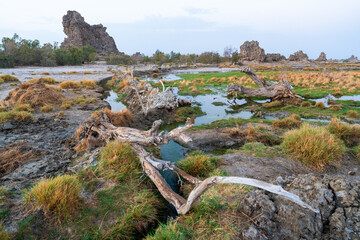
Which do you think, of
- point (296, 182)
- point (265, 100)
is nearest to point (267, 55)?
point (265, 100)

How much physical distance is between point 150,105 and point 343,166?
11826mm

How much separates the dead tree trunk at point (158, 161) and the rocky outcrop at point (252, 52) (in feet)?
274

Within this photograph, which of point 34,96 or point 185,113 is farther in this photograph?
point 185,113

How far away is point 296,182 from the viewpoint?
4395 millimetres

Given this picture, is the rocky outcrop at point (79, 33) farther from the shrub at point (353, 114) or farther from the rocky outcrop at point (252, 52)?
the shrub at point (353, 114)

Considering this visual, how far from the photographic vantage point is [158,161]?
18.2ft

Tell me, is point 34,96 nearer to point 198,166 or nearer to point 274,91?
point 198,166

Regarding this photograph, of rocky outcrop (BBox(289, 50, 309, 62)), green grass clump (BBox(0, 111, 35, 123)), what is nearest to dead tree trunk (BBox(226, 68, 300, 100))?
green grass clump (BBox(0, 111, 35, 123))

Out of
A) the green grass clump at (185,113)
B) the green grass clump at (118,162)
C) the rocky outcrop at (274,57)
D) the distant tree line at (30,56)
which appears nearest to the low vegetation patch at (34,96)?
the green grass clump at (185,113)

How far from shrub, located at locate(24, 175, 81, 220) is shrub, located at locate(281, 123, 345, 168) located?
7.12 metres

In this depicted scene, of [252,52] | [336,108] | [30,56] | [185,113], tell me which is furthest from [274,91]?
[252,52]

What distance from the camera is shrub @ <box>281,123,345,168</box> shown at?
251 inches

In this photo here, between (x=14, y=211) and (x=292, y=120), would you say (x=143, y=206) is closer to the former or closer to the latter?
(x=14, y=211)

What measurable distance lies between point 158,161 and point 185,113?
8580mm
